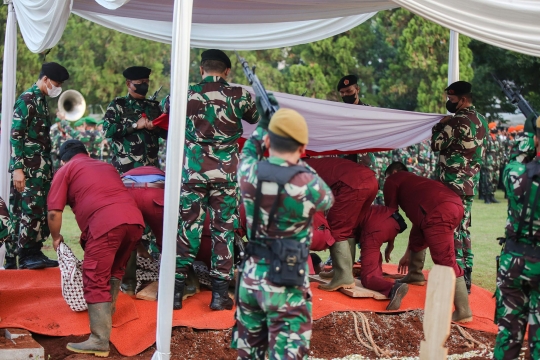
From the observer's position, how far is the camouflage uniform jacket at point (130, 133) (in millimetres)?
7477

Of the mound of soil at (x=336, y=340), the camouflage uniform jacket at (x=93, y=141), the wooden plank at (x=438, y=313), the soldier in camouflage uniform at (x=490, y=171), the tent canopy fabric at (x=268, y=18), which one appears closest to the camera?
the wooden plank at (x=438, y=313)

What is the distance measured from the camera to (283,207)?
4039 mm

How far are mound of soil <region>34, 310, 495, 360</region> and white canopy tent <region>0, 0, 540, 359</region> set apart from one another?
0.59 meters

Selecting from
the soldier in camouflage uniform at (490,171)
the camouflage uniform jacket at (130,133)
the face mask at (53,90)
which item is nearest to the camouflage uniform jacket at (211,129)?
the camouflage uniform jacket at (130,133)

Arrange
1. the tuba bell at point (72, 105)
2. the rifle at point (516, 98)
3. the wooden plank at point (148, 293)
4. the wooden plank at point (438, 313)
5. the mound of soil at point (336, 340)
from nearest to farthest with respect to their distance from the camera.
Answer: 1. the wooden plank at point (438, 313)
2. the mound of soil at point (336, 340)
3. the rifle at point (516, 98)
4. the wooden plank at point (148, 293)
5. the tuba bell at point (72, 105)

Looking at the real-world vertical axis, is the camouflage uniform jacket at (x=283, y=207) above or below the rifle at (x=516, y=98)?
below

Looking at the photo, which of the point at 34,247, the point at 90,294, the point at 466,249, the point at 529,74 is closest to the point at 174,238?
the point at 90,294

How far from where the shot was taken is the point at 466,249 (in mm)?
7707

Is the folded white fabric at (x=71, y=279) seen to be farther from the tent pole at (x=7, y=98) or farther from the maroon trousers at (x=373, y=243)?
the maroon trousers at (x=373, y=243)

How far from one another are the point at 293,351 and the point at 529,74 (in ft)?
62.5

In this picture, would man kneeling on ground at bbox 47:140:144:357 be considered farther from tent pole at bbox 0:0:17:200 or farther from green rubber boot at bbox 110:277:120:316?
tent pole at bbox 0:0:17:200

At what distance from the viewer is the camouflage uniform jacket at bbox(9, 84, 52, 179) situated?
707 cm

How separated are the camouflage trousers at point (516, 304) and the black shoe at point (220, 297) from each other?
2.25 metres

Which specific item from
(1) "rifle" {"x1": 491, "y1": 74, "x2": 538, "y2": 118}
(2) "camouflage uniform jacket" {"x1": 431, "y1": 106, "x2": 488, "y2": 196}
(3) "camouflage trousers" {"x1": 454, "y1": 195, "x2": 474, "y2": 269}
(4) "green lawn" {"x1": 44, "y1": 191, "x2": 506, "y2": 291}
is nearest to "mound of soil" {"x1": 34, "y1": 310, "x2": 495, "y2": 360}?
(3) "camouflage trousers" {"x1": 454, "y1": 195, "x2": 474, "y2": 269}
